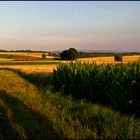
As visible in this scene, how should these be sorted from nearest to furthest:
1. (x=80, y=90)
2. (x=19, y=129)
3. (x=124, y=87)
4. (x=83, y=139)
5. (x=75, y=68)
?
(x=83, y=139) < (x=19, y=129) < (x=124, y=87) < (x=80, y=90) < (x=75, y=68)

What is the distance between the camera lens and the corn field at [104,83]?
482 inches

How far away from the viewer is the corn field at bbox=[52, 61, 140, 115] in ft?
40.2

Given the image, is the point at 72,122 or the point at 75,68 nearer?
the point at 72,122

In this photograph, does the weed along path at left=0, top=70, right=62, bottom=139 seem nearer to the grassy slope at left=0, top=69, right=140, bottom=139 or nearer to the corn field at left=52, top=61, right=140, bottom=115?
the grassy slope at left=0, top=69, right=140, bottom=139

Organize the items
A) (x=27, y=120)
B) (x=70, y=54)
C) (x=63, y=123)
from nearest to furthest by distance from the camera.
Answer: (x=63, y=123) → (x=27, y=120) → (x=70, y=54)

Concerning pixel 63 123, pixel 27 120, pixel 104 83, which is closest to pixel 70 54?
pixel 104 83

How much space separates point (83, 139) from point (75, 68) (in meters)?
11.7

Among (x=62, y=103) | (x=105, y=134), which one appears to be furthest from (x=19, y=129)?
(x=62, y=103)

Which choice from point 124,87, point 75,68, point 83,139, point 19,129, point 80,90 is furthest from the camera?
point 75,68

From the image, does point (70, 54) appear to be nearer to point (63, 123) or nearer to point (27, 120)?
point (27, 120)

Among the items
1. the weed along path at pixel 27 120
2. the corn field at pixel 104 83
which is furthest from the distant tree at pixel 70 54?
the weed along path at pixel 27 120

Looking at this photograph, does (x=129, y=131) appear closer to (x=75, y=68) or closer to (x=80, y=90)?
(x=80, y=90)

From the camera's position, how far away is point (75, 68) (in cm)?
1933

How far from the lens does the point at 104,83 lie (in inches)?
578
